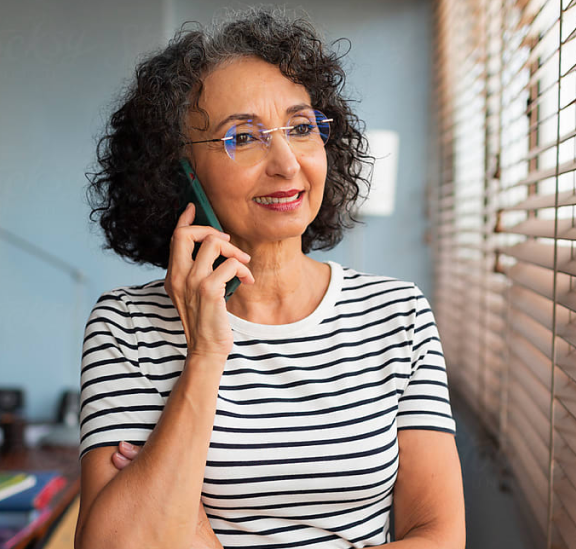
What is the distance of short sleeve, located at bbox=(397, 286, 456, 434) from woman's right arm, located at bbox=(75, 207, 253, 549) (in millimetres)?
359

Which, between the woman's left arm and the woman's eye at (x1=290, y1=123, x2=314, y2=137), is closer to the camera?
the woman's left arm

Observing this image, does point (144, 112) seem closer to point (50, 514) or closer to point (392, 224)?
point (50, 514)

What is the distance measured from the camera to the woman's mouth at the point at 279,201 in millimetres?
1176

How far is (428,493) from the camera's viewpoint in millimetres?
1122

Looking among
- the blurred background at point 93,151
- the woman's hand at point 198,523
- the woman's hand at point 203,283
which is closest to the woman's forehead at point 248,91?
the woman's hand at point 203,283

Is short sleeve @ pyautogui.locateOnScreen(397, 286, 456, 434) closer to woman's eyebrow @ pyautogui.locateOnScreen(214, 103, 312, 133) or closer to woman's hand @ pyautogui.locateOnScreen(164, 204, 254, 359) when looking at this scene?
woman's hand @ pyautogui.locateOnScreen(164, 204, 254, 359)

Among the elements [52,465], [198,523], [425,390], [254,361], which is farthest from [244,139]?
[52,465]

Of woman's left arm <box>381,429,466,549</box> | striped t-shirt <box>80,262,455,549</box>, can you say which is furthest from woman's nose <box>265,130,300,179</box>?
woman's left arm <box>381,429,466,549</box>

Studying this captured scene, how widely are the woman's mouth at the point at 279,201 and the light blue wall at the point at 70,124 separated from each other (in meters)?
2.27

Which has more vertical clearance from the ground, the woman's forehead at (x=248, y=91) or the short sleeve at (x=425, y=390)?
the woman's forehead at (x=248, y=91)

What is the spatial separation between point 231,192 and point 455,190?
202 centimetres

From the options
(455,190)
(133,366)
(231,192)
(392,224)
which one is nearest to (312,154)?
(231,192)

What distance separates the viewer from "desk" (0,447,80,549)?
1.88 meters

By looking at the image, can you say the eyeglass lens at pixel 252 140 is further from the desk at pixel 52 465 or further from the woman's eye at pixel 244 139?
the desk at pixel 52 465
